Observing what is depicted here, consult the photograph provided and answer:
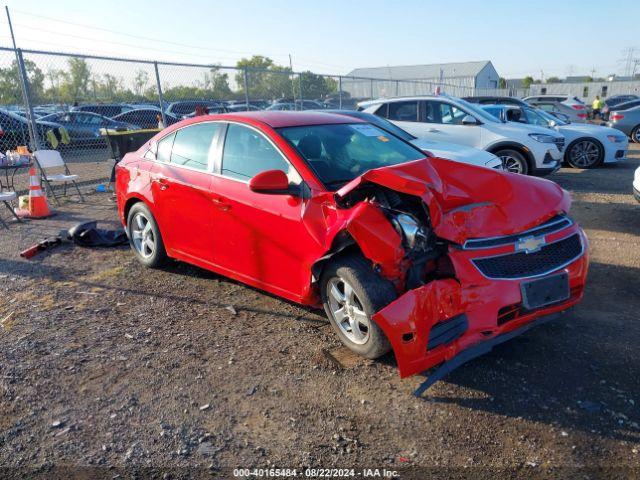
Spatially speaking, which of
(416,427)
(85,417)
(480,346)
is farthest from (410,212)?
(85,417)

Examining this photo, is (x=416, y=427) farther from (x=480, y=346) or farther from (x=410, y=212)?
(x=410, y=212)

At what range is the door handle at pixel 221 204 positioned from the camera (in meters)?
4.26

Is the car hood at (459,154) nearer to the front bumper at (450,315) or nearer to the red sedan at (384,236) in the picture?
the red sedan at (384,236)

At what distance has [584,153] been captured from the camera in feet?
39.5

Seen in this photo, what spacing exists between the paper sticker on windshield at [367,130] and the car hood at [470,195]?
1.27m

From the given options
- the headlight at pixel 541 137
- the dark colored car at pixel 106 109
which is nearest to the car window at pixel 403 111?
the headlight at pixel 541 137

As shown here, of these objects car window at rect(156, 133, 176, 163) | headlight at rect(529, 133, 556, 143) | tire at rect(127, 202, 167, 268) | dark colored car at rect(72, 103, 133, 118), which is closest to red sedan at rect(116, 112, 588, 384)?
car window at rect(156, 133, 176, 163)

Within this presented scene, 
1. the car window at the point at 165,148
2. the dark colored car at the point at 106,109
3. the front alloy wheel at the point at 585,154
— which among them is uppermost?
the dark colored car at the point at 106,109

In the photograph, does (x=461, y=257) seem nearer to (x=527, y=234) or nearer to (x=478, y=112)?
(x=527, y=234)

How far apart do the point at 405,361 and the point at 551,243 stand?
129 centimetres

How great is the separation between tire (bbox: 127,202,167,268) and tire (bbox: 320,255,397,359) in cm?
234

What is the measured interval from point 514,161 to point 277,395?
8.16 metres

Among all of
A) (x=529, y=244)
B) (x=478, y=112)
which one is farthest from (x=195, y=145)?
(x=478, y=112)

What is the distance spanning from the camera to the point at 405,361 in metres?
2.98
